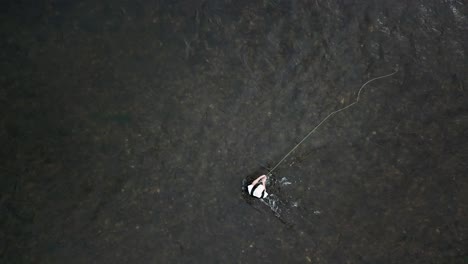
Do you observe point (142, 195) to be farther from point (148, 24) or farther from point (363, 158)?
point (363, 158)

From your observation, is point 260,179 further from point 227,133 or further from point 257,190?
point 227,133

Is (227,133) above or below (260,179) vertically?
above

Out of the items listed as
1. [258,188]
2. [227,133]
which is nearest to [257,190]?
[258,188]

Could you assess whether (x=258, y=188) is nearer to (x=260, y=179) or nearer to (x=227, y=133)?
(x=260, y=179)

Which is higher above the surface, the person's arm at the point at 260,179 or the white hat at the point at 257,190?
the person's arm at the point at 260,179

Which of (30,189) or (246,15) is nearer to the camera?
(30,189)

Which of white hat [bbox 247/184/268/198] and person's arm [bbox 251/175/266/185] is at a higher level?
person's arm [bbox 251/175/266/185]

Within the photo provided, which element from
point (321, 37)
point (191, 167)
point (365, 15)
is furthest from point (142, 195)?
point (365, 15)

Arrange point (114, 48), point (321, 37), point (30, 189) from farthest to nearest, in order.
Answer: point (321, 37), point (114, 48), point (30, 189)
